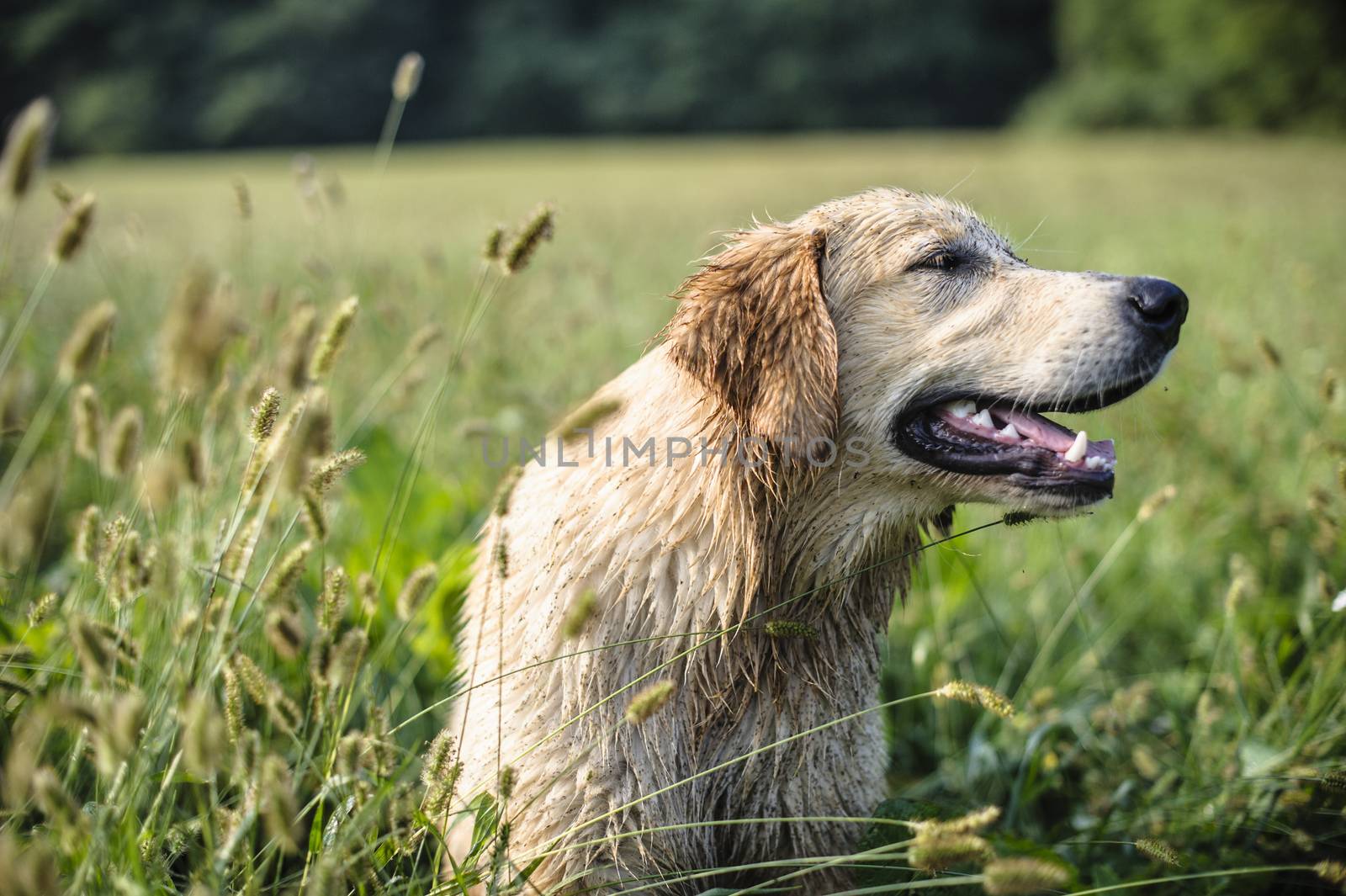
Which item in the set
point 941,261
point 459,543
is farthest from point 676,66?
point 941,261

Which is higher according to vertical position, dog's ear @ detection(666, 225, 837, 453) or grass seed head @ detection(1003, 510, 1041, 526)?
dog's ear @ detection(666, 225, 837, 453)

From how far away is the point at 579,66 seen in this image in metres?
38.4

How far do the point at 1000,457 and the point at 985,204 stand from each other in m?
8.61

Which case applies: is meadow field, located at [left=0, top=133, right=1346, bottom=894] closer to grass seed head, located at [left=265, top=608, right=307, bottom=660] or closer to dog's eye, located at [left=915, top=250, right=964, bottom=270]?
grass seed head, located at [left=265, top=608, right=307, bottom=660]

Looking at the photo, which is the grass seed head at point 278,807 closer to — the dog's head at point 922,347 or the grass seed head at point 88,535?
the grass seed head at point 88,535

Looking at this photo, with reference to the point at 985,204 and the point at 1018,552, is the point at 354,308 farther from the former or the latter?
the point at 985,204

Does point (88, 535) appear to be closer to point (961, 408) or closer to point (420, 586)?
point (420, 586)

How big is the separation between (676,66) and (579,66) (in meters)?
4.15

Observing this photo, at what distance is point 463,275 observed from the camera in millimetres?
6910

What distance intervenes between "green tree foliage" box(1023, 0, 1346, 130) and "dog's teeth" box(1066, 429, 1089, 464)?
32.8 metres

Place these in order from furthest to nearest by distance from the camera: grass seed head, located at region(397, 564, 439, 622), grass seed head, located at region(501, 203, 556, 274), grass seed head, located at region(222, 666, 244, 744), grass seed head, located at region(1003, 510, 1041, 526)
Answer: grass seed head, located at region(1003, 510, 1041, 526)
grass seed head, located at region(501, 203, 556, 274)
grass seed head, located at region(397, 564, 439, 622)
grass seed head, located at region(222, 666, 244, 744)

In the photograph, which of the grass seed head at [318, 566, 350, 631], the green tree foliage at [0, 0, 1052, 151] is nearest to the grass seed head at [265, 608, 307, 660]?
the grass seed head at [318, 566, 350, 631]

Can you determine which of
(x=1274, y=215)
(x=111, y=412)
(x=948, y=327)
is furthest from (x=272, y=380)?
(x=1274, y=215)

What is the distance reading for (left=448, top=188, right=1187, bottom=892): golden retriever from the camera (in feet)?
6.43
